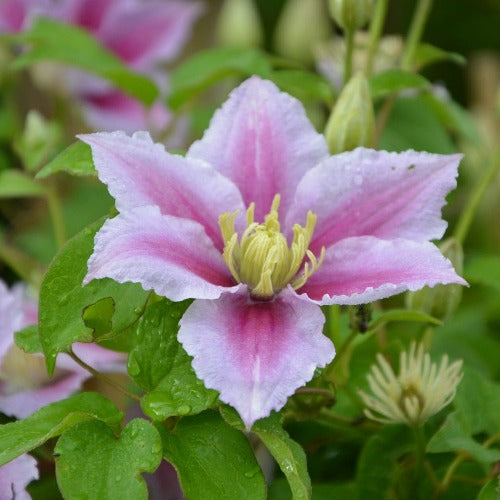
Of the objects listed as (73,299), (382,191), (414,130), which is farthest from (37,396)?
(414,130)

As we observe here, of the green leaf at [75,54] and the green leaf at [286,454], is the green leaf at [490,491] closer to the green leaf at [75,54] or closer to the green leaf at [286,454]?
the green leaf at [286,454]

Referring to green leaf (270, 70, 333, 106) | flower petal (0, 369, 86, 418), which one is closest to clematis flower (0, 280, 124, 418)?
flower petal (0, 369, 86, 418)

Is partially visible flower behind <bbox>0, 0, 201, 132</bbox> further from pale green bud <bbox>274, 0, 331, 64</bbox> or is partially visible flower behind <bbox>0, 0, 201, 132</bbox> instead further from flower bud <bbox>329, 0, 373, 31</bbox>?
flower bud <bbox>329, 0, 373, 31</bbox>

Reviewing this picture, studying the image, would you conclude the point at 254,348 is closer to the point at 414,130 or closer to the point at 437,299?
the point at 437,299

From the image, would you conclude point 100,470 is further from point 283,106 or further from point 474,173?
point 474,173

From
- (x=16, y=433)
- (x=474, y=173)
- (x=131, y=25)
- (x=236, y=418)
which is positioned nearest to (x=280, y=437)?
(x=236, y=418)
